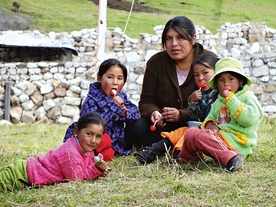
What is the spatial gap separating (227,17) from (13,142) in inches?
679

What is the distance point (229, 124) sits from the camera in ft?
14.2

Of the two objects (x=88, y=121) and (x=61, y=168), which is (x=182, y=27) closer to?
(x=88, y=121)

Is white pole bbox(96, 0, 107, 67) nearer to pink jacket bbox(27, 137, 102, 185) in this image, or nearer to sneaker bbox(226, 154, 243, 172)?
pink jacket bbox(27, 137, 102, 185)

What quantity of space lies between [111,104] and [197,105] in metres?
0.79

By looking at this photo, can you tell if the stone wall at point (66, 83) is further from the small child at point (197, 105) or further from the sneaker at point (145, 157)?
the sneaker at point (145, 157)

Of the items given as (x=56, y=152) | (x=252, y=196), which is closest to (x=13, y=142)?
(x=56, y=152)

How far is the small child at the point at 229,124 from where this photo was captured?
4.15m

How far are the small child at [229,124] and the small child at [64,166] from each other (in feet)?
2.40

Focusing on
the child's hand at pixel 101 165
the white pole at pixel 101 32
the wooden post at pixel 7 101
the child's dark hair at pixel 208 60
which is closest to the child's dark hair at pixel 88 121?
the child's hand at pixel 101 165

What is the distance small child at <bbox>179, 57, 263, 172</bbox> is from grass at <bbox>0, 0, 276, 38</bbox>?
16.3 metres

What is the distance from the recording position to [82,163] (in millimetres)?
4152

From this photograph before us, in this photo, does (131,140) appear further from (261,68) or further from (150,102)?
(261,68)

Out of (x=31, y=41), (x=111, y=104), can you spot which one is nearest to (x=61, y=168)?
(x=111, y=104)

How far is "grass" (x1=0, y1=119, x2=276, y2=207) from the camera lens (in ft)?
11.4
